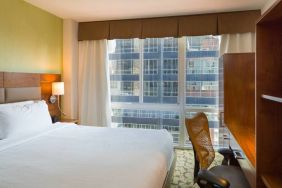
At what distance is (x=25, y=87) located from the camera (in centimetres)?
325

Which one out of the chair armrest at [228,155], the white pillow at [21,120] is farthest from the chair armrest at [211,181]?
the white pillow at [21,120]

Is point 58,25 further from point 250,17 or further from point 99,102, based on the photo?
point 250,17

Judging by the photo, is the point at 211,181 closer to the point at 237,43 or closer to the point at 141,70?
the point at 237,43

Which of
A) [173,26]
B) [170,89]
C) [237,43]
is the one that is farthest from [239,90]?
[173,26]

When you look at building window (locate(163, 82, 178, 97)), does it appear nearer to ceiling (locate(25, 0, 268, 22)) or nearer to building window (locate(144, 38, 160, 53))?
building window (locate(144, 38, 160, 53))

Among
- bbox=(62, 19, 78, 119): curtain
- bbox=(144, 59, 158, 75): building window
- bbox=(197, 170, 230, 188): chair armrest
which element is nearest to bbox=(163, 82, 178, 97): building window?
bbox=(144, 59, 158, 75): building window

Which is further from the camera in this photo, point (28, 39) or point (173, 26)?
point (173, 26)

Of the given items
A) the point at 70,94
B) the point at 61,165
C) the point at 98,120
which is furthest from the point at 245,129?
the point at 70,94

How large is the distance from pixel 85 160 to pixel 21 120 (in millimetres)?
1168

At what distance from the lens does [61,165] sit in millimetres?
1761

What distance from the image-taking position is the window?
391cm

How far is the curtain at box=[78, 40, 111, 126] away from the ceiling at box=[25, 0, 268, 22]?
0.64 m

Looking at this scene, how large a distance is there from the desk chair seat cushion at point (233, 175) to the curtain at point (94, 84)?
8.46 ft

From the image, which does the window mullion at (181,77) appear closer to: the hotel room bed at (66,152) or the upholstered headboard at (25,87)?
the hotel room bed at (66,152)
